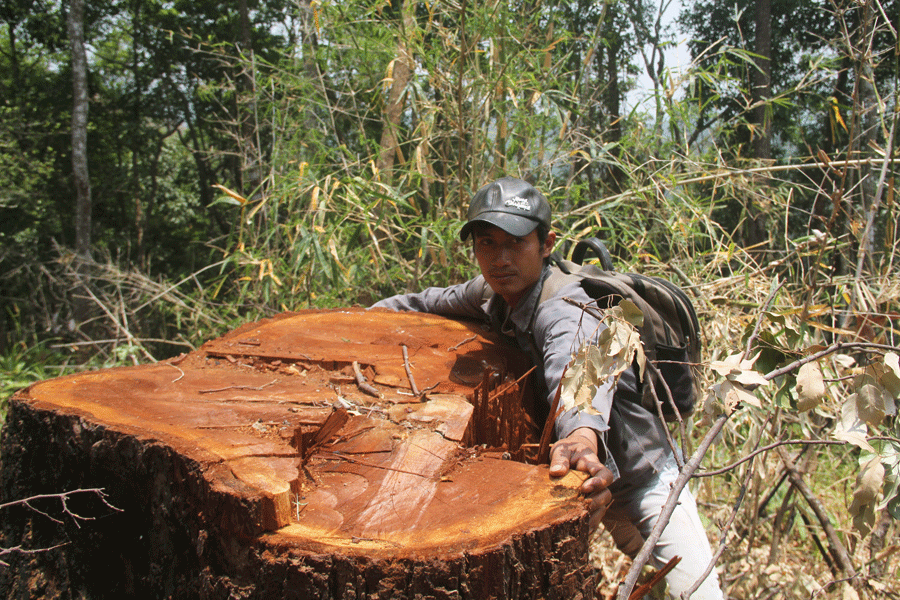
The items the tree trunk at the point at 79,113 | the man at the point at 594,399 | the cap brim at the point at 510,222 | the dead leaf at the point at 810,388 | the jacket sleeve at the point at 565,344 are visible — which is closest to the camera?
the dead leaf at the point at 810,388

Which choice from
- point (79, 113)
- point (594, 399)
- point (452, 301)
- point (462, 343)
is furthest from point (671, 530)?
point (79, 113)

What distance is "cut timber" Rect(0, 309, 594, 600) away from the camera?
949 mm

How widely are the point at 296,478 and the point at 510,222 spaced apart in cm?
94

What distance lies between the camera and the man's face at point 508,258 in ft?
5.67

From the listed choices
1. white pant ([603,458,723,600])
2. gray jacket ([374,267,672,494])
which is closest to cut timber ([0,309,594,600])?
gray jacket ([374,267,672,494])

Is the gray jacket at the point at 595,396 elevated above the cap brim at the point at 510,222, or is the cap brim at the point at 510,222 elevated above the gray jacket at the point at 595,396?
the cap brim at the point at 510,222

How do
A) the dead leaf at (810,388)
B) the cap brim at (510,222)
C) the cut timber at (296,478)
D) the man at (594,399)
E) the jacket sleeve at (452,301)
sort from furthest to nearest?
the jacket sleeve at (452,301) < the cap brim at (510,222) < the man at (594,399) < the dead leaf at (810,388) < the cut timber at (296,478)

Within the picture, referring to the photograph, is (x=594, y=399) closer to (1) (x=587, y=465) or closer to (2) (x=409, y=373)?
(1) (x=587, y=465)

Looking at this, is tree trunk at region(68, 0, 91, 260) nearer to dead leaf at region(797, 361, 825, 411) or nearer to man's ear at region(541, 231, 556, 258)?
man's ear at region(541, 231, 556, 258)

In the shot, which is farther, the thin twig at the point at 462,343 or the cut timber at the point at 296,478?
the thin twig at the point at 462,343

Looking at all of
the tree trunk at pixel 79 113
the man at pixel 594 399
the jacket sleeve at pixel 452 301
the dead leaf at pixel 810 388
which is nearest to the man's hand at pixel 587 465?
the man at pixel 594 399

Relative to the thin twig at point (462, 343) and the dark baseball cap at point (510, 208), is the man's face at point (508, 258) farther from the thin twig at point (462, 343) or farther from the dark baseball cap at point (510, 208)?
the thin twig at point (462, 343)

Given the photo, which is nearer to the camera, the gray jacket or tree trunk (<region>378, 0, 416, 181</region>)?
the gray jacket

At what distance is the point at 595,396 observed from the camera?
1315mm
